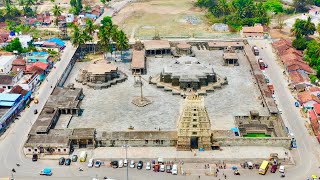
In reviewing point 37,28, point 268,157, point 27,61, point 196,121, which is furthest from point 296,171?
point 37,28

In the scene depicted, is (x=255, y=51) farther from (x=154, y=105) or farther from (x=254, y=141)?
(x=254, y=141)

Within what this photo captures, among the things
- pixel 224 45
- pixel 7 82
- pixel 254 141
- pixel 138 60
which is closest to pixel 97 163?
pixel 254 141

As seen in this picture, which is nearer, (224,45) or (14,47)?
(14,47)

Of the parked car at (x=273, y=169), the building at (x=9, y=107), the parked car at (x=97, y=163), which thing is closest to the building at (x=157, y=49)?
the building at (x=9, y=107)

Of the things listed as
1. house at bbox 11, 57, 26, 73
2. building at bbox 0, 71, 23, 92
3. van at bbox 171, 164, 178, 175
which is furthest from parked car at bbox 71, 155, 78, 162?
house at bbox 11, 57, 26, 73

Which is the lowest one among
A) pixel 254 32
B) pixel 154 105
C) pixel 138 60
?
pixel 154 105

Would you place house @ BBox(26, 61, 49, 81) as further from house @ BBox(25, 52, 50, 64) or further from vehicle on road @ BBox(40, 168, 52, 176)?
vehicle on road @ BBox(40, 168, 52, 176)

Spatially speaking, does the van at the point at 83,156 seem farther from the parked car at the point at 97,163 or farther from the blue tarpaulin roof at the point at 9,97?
the blue tarpaulin roof at the point at 9,97
